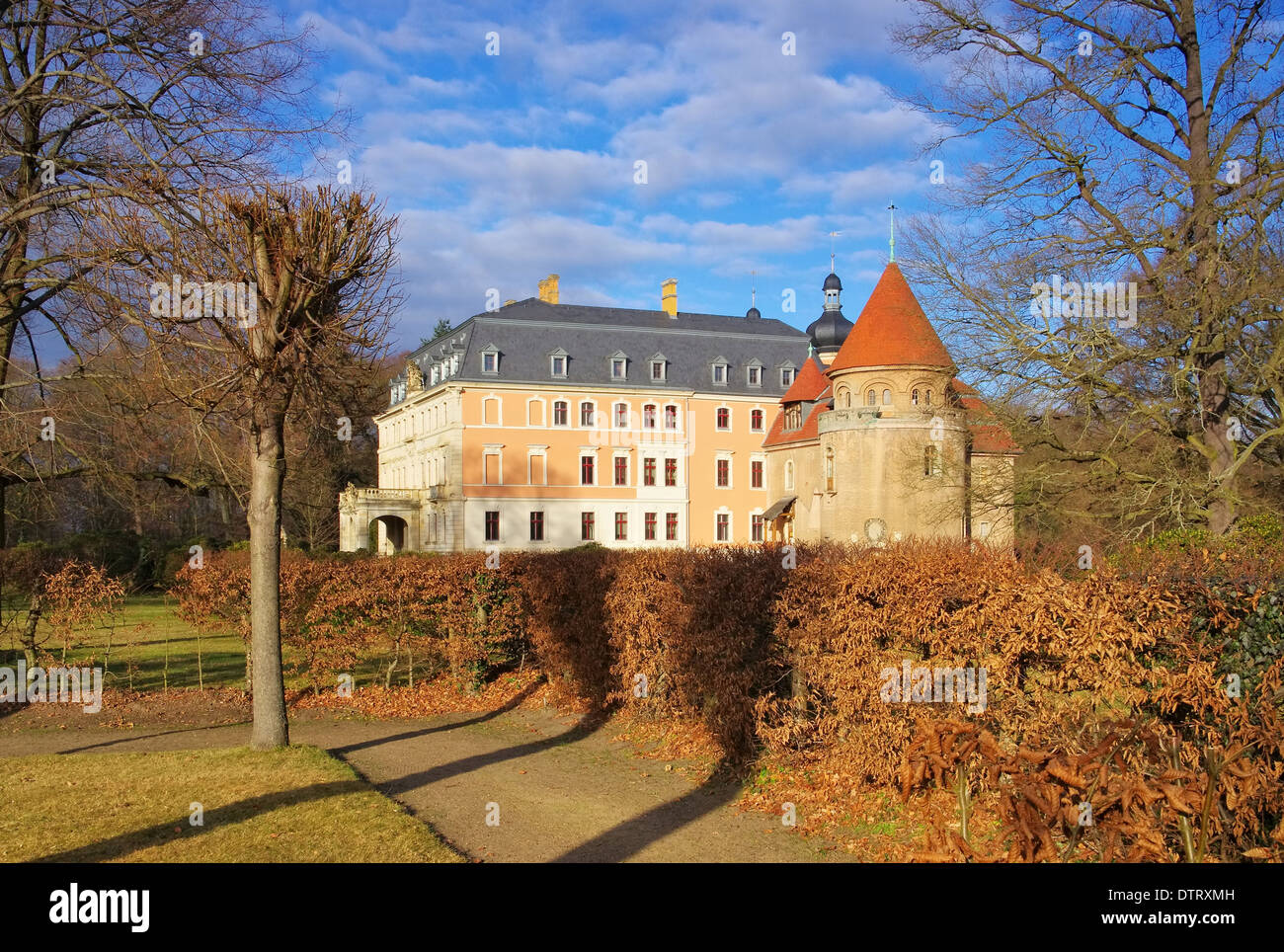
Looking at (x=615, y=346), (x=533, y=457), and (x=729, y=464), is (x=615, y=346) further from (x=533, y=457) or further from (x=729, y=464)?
(x=729, y=464)

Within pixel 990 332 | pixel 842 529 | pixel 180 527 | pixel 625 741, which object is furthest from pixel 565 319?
pixel 625 741

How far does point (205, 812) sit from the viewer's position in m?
7.42

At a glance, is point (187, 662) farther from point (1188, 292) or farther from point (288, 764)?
point (1188, 292)

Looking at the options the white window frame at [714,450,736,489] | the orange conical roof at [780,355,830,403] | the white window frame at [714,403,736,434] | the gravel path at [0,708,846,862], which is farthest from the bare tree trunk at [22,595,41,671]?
the white window frame at [714,403,736,434]

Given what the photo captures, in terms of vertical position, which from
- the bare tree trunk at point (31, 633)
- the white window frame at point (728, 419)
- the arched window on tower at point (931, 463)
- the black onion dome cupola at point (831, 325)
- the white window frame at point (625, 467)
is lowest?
the bare tree trunk at point (31, 633)

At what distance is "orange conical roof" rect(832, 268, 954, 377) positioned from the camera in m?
36.8

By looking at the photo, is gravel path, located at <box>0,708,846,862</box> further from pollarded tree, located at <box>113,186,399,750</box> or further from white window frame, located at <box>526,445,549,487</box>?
white window frame, located at <box>526,445,549,487</box>

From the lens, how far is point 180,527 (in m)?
59.3

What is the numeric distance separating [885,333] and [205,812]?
33.5 m

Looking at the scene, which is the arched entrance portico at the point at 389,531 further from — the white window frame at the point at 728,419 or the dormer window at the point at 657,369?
the white window frame at the point at 728,419

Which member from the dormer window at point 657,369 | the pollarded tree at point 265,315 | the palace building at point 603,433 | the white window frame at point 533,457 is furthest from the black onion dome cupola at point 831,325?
the pollarded tree at point 265,315

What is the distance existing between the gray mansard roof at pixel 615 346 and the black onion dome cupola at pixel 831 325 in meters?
1.02

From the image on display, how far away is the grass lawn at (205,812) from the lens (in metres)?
6.43

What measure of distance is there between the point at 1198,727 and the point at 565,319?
4901 centimetres
